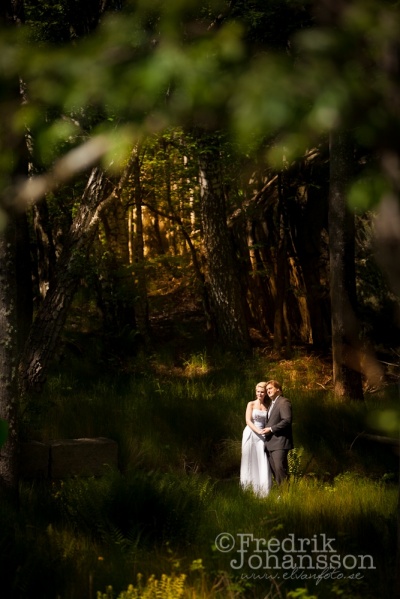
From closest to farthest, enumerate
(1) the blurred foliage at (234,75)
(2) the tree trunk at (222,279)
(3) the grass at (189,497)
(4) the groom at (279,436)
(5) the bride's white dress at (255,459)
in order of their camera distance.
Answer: (1) the blurred foliage at (234,75) < (3) the grass at (189,497) < (5) the bride's white dress at (255,459) < (4) the groom at (279,436) < (2) the tree trunk at (222,279)

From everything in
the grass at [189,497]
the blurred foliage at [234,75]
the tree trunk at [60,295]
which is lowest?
the grass at [189,497]

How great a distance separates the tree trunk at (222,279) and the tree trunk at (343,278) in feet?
11.6

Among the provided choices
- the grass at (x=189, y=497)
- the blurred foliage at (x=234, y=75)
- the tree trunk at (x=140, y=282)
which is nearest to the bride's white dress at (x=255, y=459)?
the grass at (x=189, y=497)

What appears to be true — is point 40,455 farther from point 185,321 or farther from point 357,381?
point 185,321

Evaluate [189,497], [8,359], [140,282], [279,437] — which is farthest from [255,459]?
[140,282]

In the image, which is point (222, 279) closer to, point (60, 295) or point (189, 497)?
point (60, 295)

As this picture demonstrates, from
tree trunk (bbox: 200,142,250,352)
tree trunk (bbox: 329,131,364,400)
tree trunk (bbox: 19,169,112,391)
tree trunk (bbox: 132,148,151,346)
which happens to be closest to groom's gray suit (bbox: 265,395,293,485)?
tree trunk (bbox: 329,131,364,400)

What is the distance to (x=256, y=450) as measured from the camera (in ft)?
34.8

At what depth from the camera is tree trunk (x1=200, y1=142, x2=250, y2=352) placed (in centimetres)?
1708

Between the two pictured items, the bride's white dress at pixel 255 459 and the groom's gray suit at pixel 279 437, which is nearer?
the bride's white dress at pixel 255 459

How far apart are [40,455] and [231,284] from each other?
7.79m

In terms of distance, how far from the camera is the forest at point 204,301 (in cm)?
270

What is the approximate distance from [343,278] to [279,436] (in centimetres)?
402

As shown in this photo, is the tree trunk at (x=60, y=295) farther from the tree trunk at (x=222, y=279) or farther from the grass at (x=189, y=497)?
the tree trunk at (x=222, y=279)
